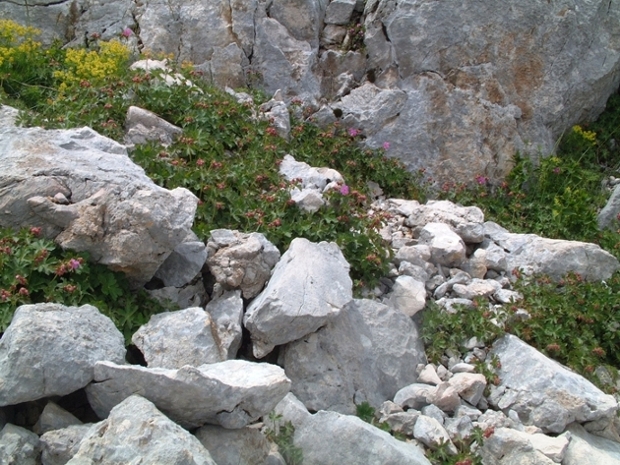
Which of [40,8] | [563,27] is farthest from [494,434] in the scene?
[40,8]

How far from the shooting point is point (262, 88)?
9.38m

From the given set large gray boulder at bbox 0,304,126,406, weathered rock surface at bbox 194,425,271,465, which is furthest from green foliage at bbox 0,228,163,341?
weathered rock surface at bbox 194,425,271,465

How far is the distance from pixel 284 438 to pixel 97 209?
217cm

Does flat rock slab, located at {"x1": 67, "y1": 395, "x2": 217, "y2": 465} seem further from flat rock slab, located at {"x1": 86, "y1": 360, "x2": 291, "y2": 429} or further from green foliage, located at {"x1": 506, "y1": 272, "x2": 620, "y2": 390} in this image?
green foliage, located at {"x1": 506, "y1": 272, "x2": 620, "y2": 390}

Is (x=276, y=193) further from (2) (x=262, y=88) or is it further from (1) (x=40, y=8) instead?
(1) (x=40, y=8)

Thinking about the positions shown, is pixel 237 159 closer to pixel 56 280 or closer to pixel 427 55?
pixel 56 280

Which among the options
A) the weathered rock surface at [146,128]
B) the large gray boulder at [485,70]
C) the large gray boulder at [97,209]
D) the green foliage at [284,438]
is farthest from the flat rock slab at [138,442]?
the large gray boulder at [485,70]

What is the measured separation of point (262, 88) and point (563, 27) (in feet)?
14.3

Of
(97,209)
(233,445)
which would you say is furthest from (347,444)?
(97,209)

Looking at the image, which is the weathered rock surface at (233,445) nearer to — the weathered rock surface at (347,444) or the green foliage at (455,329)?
the weathered rock surface at (347,444)

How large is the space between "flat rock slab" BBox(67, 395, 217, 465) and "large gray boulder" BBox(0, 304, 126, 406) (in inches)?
20.0

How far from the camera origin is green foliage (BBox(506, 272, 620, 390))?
6.03 metres

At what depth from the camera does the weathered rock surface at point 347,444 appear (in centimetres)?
416

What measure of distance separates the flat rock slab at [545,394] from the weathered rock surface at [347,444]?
129cm
